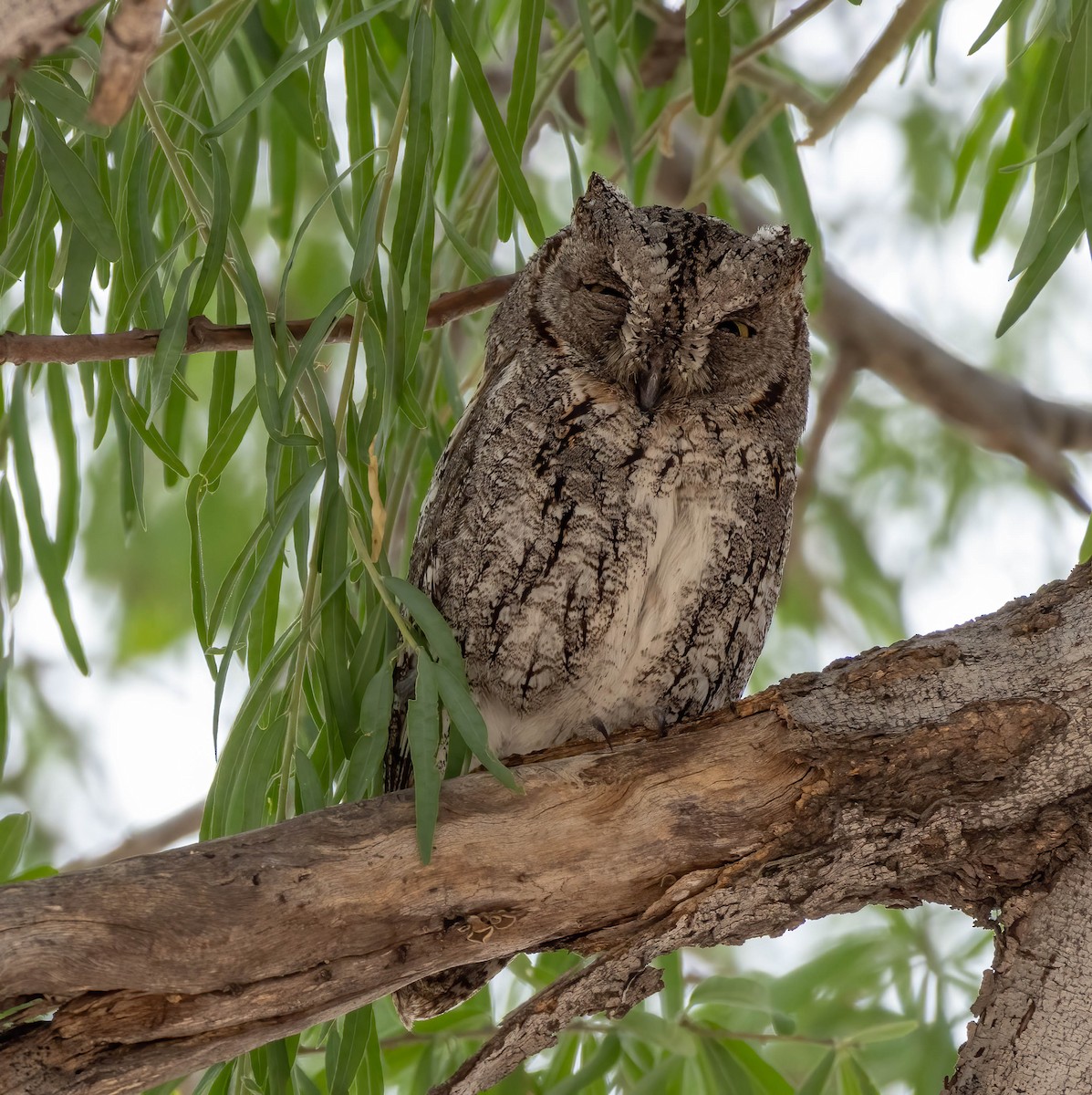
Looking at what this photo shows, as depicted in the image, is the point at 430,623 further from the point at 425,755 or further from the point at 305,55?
the point at 305,55

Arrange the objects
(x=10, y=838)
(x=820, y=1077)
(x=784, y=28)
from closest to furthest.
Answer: (x=10, y=838), (x=820, y=1077), (x=784, y=28)

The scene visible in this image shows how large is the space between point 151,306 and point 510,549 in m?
0.73

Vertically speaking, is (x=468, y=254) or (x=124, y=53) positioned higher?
(x=468, y=254)

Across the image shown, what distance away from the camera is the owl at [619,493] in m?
2.31

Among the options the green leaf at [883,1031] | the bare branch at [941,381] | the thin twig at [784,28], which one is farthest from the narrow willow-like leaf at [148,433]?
the bare branch at [941,381]

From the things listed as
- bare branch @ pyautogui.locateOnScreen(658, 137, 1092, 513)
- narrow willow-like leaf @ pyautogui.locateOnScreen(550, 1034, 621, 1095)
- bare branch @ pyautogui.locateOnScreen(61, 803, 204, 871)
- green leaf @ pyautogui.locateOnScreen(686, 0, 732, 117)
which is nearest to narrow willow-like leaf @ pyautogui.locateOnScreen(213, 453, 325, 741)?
narrow willow-like leaf @ pyautogui.locateOnScreen(550, 1034, 621, 1095)

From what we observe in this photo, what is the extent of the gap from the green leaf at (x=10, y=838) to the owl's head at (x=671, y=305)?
1252mm

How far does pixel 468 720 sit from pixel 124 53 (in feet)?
3.23

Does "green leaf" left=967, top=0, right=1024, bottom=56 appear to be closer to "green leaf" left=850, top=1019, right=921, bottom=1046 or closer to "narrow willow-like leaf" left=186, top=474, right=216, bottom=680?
"narrow willow-like leaf" left=186, top=474, right=216, bottom=680

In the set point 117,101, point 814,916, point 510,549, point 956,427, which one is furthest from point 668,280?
point 956,427

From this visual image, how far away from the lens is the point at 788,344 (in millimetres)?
→ 2611

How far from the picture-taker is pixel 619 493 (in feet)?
7.58

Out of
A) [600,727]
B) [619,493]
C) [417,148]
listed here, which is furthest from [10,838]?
[417,148]

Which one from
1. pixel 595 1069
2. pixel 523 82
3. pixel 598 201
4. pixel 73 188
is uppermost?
pixel 523 82
